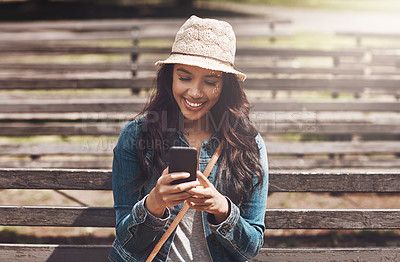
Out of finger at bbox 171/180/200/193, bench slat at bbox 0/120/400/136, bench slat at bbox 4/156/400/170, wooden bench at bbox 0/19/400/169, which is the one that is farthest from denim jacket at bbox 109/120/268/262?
bench slat at bbox 0/120/400/136

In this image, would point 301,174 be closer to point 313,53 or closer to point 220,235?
point 220,235

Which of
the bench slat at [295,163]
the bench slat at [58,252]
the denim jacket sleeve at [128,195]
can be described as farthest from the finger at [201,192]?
the bench slat at [295,163]

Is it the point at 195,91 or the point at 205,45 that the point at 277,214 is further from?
the point at 205,45

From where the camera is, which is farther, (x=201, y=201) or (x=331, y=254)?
(x=331, y=254)

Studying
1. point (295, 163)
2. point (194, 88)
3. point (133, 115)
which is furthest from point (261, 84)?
point (194, 88)

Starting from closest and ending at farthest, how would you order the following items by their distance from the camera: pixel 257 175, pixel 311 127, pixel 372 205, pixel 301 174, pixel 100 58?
pixel 257 175
pixel 301 174
pixel 372 205
pixel 311 127
pixel 100 58

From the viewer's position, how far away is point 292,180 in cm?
237

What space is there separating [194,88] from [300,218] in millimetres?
1208

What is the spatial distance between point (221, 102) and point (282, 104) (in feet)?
12.4

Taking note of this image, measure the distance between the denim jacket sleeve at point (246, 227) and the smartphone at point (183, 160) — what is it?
321 millimetres

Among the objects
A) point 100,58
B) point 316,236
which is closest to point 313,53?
point 316,236

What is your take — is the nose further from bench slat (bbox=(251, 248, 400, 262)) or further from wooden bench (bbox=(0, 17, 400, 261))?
bench slat (bbox=(251, 248, 400, 262))

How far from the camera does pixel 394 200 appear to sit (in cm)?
475

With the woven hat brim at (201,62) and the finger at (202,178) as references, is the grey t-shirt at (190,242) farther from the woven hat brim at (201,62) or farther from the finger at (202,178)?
the woven hat brim at (201,62)
